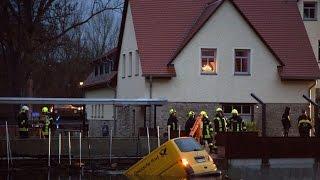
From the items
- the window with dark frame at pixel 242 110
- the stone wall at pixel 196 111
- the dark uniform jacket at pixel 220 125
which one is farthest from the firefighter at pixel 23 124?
the window with dark frame at pixel 242 110

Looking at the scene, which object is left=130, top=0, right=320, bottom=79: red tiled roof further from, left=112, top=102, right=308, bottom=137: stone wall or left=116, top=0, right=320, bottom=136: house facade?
left=112, top=102, right=308, bottom=137: stone wall

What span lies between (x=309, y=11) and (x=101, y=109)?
1833 centimetres

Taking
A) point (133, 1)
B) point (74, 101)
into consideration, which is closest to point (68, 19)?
point (133, 1)

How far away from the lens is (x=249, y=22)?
43.7 m

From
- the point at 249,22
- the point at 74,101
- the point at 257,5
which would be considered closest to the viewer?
the point at 74,101

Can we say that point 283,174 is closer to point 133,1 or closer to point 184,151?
point 184,151

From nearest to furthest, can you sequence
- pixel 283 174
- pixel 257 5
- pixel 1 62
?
1. pixel 283 174
2. pixel 257 5
3. pixel 1 62

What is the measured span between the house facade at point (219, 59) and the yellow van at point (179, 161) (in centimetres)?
1898

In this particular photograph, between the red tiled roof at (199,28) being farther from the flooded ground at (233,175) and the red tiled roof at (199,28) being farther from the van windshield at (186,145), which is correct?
the van windshield at (186,145)

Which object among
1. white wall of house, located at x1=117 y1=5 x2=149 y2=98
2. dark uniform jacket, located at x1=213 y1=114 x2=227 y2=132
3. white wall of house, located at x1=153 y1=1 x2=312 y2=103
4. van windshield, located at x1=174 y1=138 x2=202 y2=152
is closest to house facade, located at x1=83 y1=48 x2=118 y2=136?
white wall of house, located at x1=117 y1=5 x2=149 y2=98

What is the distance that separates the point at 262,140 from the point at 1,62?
87.3ft

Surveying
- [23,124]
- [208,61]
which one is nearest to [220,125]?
[23,124]

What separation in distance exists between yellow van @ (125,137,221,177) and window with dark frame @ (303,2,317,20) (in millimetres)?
28563

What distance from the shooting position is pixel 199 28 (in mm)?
42938
